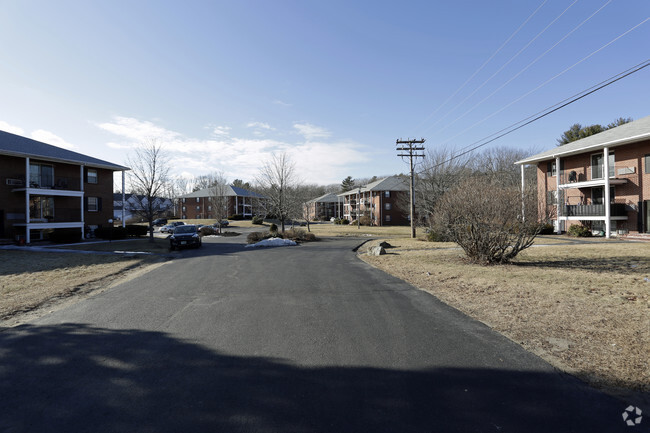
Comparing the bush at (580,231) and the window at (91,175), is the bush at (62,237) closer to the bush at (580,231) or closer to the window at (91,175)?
the window at (91,175)

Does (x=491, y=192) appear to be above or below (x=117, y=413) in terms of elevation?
above

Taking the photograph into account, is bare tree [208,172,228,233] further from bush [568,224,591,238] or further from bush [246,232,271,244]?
bush [568,224,591,238]

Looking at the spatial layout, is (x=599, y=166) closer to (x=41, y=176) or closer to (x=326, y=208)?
(x=41, y=176)

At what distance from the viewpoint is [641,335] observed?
5316 millimetres

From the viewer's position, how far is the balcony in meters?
27.0

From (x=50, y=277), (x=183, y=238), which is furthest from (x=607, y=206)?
(x=50, y=277)

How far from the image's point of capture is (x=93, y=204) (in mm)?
32438

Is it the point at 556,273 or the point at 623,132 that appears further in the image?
the point at 623,132

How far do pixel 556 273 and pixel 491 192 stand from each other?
3506 mm

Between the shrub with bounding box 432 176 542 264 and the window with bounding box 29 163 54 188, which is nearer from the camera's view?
the shrub with bounding box 432 176 542 264

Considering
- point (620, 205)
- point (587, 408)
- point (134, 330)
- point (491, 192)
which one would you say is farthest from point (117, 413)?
point (620, 205)

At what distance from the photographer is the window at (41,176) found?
1079 inches

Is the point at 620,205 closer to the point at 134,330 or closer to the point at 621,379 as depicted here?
the point at 621,379

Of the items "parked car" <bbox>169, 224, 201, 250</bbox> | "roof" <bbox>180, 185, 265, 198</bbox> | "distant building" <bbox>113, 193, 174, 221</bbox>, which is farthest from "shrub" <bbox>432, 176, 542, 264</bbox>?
"roof" <bbox>180, 185, 265, 198</bbox>
